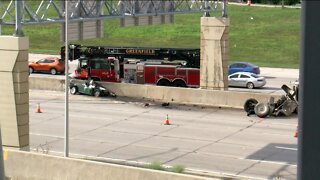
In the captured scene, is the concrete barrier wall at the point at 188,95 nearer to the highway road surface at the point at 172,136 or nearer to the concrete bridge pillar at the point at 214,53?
the highway road surface at the point at 172,136

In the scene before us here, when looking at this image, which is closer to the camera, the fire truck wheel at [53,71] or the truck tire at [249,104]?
the truck tire at [249,104]

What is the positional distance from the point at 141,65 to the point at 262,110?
11749mm

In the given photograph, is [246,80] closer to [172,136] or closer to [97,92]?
[97,92]

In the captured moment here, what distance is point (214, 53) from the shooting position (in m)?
35.9

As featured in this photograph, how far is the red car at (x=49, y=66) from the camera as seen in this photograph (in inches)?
1879

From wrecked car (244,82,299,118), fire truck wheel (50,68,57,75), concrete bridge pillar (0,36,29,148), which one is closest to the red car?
fire truck wheel (50,68,57,75)

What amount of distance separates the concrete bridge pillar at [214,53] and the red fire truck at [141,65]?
6.66ft

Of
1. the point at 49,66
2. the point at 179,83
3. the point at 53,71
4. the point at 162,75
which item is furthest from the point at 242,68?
the point at 49,66

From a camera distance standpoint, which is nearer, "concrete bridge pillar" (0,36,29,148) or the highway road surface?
"concrete bridge pillar" (0,36,29,148)

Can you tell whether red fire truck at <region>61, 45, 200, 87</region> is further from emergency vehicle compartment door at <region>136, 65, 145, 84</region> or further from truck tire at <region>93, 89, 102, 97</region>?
truck tire at <region>93, 89, 102, 97</region>

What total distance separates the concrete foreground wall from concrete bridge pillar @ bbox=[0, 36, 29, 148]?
8.99ft

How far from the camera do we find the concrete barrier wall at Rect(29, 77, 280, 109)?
33.1 m

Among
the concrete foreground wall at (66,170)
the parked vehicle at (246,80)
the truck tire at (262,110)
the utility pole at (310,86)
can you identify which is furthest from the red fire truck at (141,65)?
the utility pole at (310,86)

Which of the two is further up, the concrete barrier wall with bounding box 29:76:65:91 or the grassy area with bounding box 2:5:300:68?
the grassy area with bounding box 2:5:300:68
